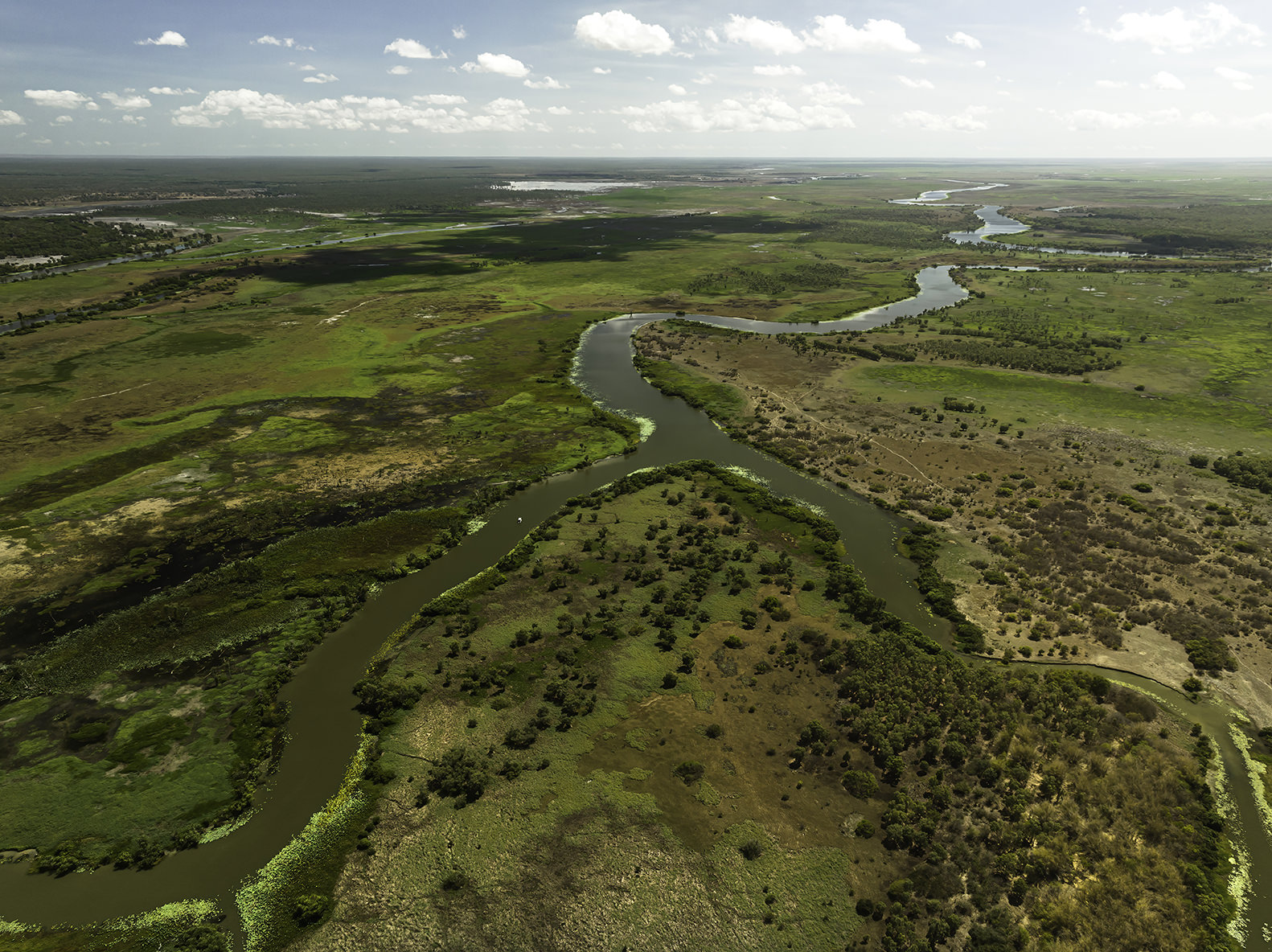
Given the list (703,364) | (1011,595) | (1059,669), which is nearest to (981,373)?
(703,364)

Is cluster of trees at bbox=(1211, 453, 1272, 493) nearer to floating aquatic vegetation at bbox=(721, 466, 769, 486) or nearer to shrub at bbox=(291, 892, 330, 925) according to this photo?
floating aquatic vegetation at bbox=(721, 466, 769, 486)

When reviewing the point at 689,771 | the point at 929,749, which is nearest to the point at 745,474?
the point at 929,749

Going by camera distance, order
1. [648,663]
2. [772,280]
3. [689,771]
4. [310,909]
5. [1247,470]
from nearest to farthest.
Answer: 1. [310,909]
2. [689,771]
3. [648,663]
4. [1247,470]
5. [772,280]

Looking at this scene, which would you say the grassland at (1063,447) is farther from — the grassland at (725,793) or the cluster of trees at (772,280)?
the cluster of trees at (772,280)

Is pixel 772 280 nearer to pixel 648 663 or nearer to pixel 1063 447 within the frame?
pixel 1063 447

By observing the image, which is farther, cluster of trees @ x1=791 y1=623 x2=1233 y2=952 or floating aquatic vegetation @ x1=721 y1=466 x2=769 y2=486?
floating aquatic vegetation @ x1=721 y1=466 x2=769 y2=486

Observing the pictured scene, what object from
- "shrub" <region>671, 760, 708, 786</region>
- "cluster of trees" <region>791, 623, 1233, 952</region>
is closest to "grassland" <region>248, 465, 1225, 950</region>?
"cluster of trees" <region>791, 623, 1233, 952</region>

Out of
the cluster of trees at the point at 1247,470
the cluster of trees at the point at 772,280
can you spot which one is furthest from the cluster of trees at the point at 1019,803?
the cluster of trees at the point at 772,280

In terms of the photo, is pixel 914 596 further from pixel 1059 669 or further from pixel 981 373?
pixel 981 373
